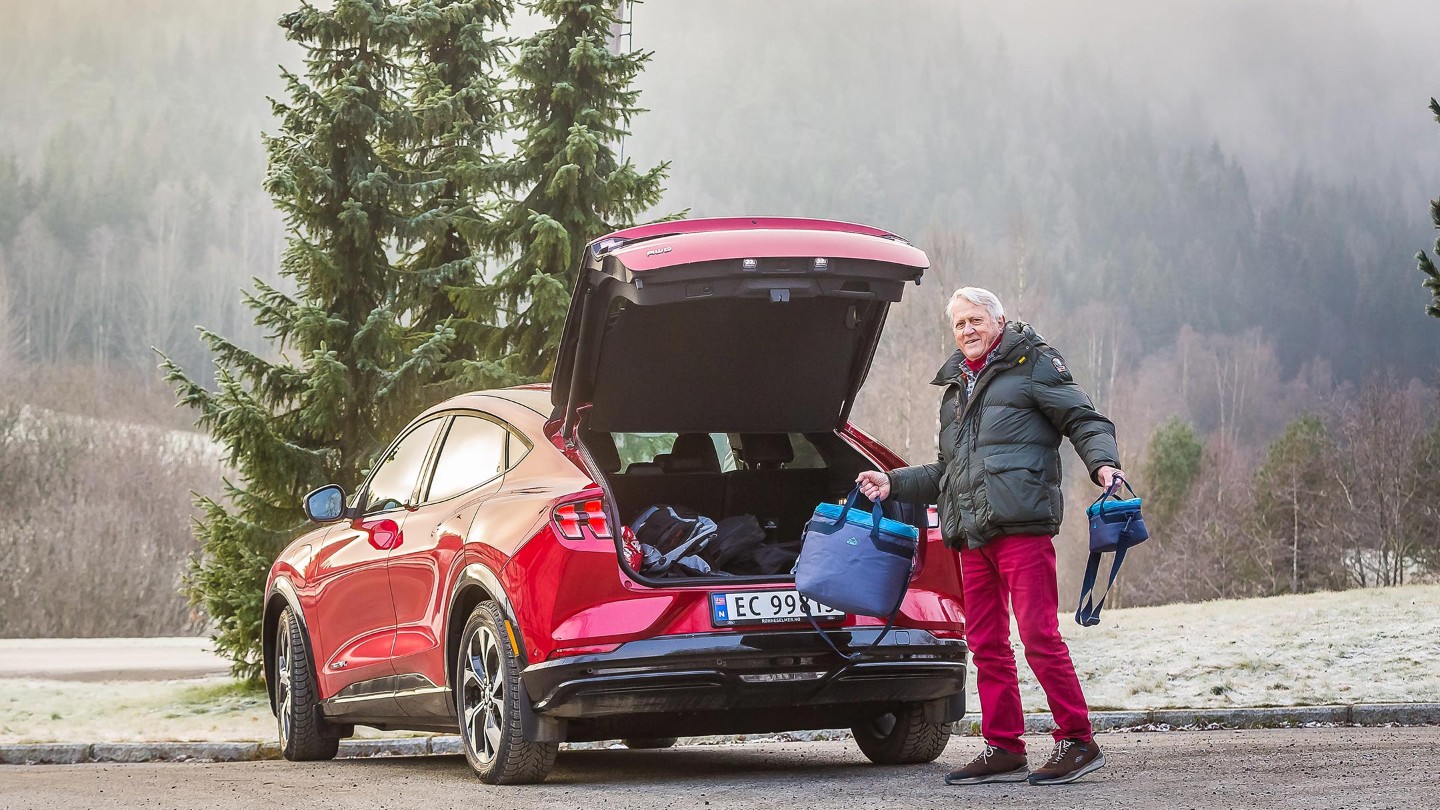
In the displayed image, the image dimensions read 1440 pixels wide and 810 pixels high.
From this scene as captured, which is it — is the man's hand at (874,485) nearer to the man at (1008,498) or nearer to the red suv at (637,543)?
the man at (1008,498)

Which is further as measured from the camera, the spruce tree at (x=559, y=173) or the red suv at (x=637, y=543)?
the spruce tree at (x=559, y=173)

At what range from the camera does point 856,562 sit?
6.68m

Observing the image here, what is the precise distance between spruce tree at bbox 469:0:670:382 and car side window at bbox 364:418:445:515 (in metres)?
7.95

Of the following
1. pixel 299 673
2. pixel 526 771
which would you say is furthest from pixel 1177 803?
pixel 299 673

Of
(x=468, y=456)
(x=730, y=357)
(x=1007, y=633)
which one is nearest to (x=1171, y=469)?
(x=730, y=357)

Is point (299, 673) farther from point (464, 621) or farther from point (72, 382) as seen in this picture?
point (72, 382)

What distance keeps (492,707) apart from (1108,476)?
276 centimetres

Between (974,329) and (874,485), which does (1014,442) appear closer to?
(974,329)

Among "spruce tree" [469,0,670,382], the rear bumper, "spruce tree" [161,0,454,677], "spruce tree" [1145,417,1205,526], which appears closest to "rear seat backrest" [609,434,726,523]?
the rear bumper

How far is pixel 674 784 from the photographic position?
23.4 feet

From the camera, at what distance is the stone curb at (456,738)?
10977 millimetres

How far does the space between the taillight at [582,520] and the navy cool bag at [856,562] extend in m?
0.83

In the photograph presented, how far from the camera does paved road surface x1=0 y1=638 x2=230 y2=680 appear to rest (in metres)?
18.5

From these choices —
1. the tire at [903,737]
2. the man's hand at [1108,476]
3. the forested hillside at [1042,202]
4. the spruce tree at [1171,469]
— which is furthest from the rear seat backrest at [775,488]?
the spruce tree at [1171,469]
